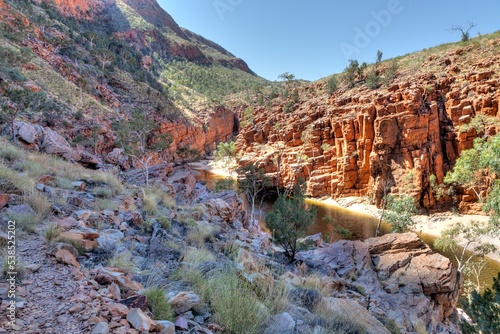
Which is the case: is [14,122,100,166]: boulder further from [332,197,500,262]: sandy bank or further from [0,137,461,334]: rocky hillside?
[332,197,500,262]: sandy bank

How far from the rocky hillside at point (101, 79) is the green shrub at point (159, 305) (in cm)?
1376

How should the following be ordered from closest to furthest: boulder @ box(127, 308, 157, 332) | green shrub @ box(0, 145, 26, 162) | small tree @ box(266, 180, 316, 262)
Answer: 1. boulder @ box(127, 308, 157, 332)
2. green shrub @ box(0, 145, 26, 162)
3. small tree @ box(266, 180, 316, 262)

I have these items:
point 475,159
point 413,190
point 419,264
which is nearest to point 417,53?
point 413,190

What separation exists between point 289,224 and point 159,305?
30.9 ft

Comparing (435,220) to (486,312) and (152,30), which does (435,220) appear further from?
(152,30)

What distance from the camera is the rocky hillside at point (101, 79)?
19.3 meters

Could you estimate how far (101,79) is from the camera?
3453 centimetres

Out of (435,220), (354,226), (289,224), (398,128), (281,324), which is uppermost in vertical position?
(398,128)

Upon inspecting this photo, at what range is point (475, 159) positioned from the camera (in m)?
13.7

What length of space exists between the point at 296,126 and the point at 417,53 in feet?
79.7

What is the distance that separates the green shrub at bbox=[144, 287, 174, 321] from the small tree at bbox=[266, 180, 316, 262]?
860cm

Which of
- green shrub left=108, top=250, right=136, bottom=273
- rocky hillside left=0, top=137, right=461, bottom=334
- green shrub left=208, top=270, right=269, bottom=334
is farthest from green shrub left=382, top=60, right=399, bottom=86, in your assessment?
green shrub left=108, top=250, right=136, bottom=273

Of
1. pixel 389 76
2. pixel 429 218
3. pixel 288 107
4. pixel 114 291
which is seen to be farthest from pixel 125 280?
pixel 288 107

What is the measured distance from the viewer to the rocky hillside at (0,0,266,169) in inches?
760
